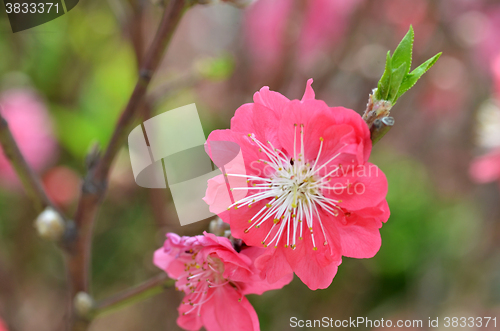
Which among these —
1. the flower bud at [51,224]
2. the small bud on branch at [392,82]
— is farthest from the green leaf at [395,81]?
the flower bud at [51,224]

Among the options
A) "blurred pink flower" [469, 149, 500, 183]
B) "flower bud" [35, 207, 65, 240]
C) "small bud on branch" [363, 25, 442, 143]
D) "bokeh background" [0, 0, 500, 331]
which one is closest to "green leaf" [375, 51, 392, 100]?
"small bud on branch" [363, 25, 442, 143]

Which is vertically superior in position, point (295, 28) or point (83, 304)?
point (295, 28)

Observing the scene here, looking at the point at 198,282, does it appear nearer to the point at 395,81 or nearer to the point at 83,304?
the point at 83,304

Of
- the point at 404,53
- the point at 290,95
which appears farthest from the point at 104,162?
the point at 290,95

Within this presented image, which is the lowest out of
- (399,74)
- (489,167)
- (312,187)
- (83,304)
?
(489,167)

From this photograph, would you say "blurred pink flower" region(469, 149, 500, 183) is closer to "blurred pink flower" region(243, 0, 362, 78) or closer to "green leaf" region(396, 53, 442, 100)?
"blurred pink flower" region(243, 0, 362, 78)

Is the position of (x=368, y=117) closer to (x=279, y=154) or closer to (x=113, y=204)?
(x=279, y=154)

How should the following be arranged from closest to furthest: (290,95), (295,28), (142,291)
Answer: (142,291) → (290,95) → (295,28)
